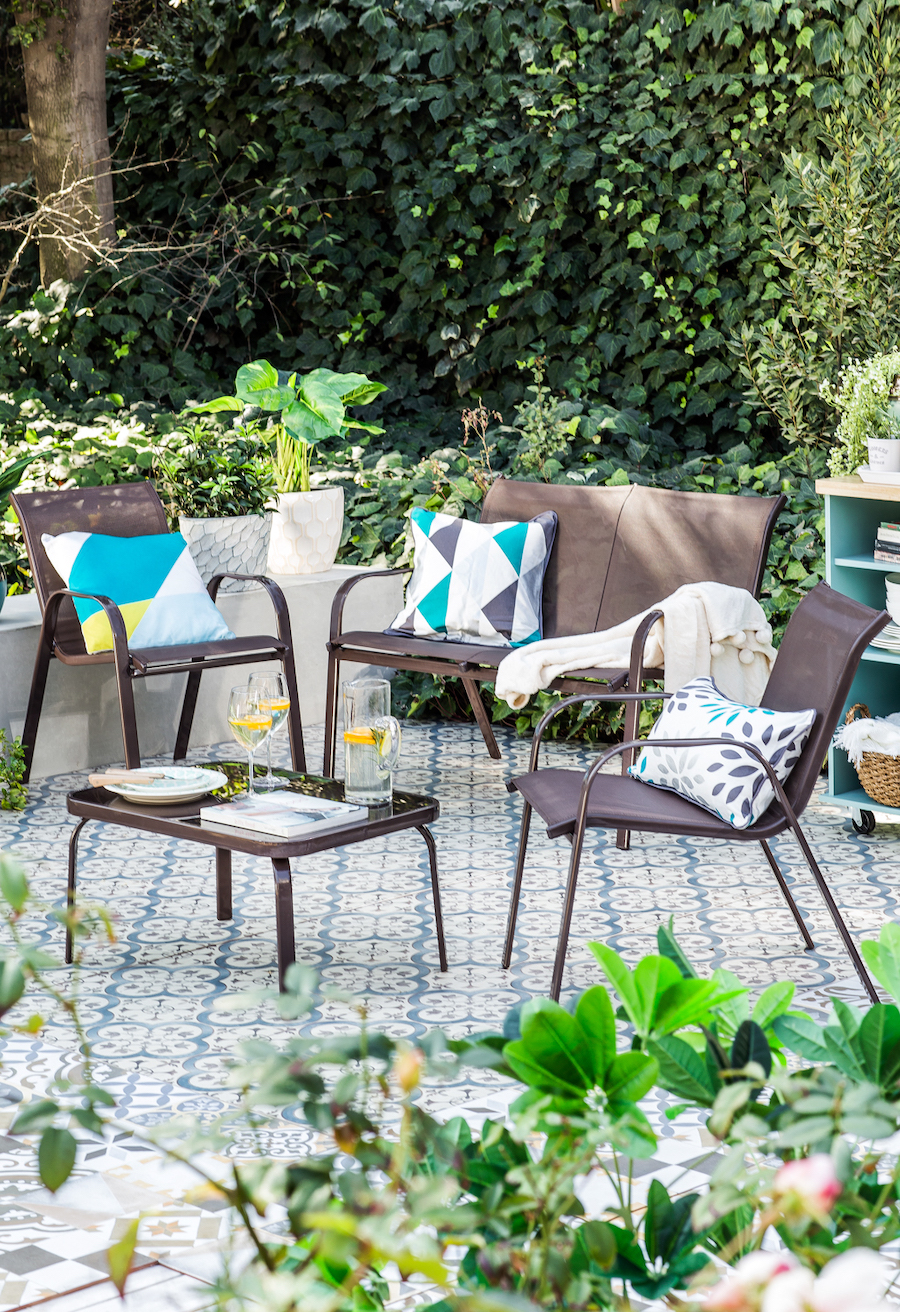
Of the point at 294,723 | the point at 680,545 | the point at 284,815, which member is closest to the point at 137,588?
the point at 294,723

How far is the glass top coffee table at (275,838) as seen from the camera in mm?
2838

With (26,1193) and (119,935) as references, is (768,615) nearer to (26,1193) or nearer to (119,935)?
(119,935)

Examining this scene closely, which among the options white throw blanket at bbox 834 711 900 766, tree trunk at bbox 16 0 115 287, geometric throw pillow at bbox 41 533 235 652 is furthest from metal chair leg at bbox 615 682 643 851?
tree trunk at bbox 16 0 115 287

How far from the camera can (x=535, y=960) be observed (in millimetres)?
3195

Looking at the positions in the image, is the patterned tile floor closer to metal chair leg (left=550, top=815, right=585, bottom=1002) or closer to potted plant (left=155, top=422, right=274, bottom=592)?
metal chair leg (left=550, top=815, right=585, bottom=1002)

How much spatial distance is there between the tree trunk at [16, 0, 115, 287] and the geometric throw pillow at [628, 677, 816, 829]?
17.7ft

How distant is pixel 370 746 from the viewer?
3096 millimetres

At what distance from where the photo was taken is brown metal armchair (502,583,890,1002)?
9.25 ft

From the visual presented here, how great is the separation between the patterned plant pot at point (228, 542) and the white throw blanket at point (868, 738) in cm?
224

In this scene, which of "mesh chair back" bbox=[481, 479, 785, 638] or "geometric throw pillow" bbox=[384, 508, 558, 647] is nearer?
"mesh chair back" bbox=[481, 479, 785, 638]

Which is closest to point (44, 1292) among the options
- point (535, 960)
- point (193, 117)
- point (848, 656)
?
point (535, 960)

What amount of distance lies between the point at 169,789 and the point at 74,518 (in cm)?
192

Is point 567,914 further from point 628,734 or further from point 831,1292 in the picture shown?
point 831,1292

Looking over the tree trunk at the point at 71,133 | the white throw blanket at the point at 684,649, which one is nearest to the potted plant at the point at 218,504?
the white throw blanket at the point at 684,649
